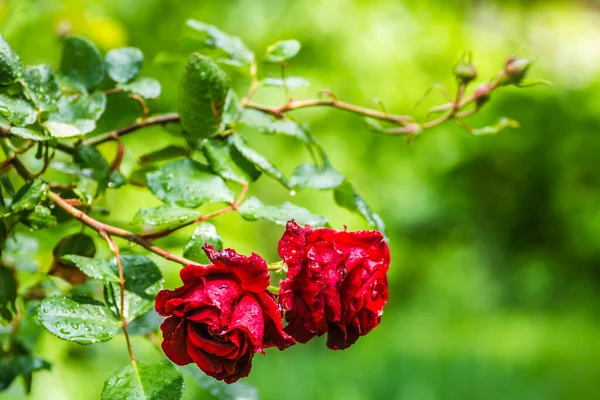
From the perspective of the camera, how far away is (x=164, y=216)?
0.46 meters

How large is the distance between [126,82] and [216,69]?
0.13 m

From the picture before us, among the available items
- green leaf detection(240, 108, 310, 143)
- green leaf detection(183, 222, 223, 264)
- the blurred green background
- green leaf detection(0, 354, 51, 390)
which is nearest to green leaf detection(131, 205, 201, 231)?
green leaf detection(183, 222, 223, 264)

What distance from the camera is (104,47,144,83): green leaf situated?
0.59 meters

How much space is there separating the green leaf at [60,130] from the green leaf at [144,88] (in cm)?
10

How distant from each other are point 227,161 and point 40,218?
0.14m

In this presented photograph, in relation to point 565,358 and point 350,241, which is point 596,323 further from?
point 350,241

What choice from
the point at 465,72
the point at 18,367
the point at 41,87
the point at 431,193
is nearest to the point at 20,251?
the point at 18,367

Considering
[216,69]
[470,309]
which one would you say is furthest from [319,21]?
[216,69]

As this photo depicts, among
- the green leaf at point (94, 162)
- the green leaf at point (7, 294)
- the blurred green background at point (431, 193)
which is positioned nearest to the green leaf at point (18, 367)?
the green leaf at point (7, 294)

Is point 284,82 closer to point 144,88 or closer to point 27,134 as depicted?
point 144,88

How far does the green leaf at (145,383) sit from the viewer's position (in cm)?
41

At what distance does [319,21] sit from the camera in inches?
97.9

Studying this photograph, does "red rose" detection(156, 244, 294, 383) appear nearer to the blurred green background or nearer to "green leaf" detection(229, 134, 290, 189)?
"green leaf" detection(229, 134, 290, 189)

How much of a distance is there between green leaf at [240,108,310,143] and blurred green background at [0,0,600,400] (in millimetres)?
425
